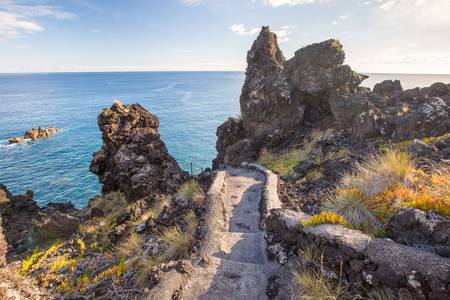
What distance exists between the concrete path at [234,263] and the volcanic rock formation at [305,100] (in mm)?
10096

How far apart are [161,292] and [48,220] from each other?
13.6 metres

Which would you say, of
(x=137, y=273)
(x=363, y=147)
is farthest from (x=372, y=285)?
(x=363, y=147)

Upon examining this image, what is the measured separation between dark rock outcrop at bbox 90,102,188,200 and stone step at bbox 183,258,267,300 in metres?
12.3

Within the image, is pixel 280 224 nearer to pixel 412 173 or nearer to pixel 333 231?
pixel 333 231

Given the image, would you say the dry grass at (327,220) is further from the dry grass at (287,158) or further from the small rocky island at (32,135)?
the small rocky island at (32,135)

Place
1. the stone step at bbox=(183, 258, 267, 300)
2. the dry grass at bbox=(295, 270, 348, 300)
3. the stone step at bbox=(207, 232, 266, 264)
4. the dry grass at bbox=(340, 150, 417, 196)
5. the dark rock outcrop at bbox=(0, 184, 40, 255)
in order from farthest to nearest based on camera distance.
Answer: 1. the dark rock outcrop at bbox=(0, 184, 40, 255)
2. the stone step at bbox=(207, 232, 266, 264)
3. the dry grass at bbox=(340, 150, 417, 196)
4. the stone step at bbox=(183, 258, 267, 300)
5. the dry grass at bbox=(295, 270, 348, 300)

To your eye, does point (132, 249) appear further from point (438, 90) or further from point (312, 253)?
point (438, 90)

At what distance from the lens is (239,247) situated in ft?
26.6

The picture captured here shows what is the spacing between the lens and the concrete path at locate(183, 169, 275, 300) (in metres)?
6.06

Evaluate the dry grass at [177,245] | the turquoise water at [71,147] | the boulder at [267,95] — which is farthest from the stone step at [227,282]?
the turquoise water at [71,147]

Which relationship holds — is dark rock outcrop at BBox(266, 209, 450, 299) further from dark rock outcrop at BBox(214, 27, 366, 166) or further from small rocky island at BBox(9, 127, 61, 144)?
small rocky island at BBox(9, 127, 61, 144)

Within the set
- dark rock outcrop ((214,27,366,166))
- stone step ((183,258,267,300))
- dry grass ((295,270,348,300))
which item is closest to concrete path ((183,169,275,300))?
stone step ((183,258,267,300))

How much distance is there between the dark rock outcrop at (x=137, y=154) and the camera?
1916cm

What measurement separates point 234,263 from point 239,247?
1.07 m
